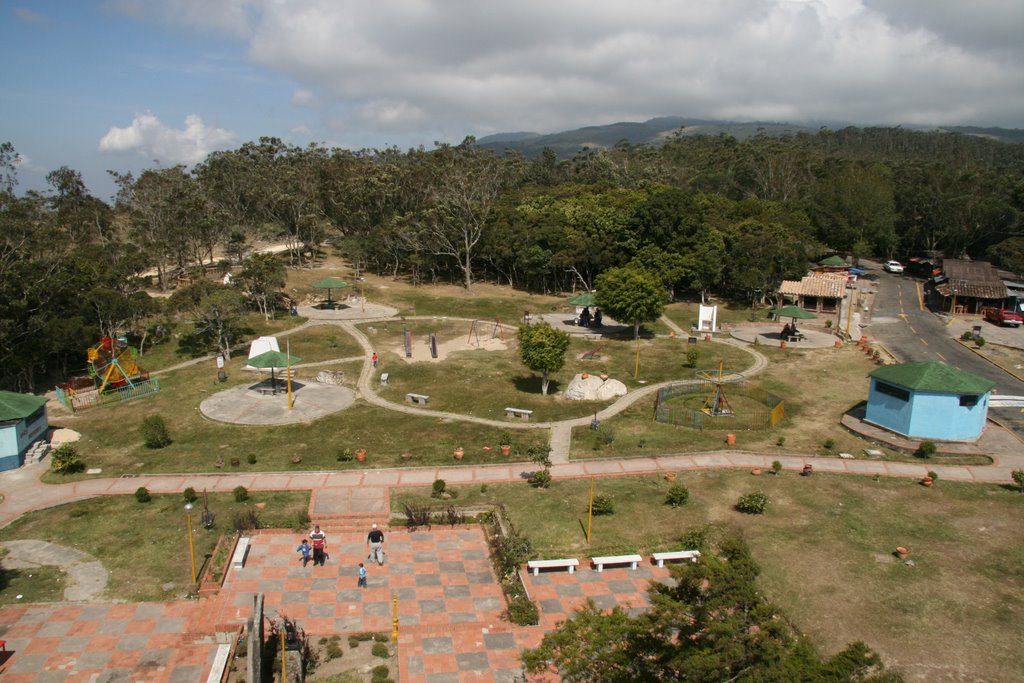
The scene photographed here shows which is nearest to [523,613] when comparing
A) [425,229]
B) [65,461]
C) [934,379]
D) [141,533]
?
[141,533]

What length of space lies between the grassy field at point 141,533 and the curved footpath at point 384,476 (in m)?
1.04

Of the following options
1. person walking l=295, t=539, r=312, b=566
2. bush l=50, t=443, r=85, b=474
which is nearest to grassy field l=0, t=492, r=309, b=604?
person walking l=295, t=539, r=312, b=566

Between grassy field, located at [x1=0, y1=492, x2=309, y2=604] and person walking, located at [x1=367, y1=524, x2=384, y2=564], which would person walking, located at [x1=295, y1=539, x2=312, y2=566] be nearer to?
person walking, located at [x1=367, y1=524, x2=384, y2=564]

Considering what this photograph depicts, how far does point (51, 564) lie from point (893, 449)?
4085 centimetres

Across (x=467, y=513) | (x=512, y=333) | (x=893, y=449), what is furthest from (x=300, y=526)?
(x=512, y=333)

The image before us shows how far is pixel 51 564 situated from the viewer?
25.4m

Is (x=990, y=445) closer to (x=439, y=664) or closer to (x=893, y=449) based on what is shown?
(x=893, y=449)

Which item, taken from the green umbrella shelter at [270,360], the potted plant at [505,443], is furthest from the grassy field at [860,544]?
the green umbrella shelter at [270,360]

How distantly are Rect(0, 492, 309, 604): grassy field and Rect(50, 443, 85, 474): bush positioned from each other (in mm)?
3815

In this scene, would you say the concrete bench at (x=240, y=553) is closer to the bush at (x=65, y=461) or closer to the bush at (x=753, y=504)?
the bush at (x=65, y=461)

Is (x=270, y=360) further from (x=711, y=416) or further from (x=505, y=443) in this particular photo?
(x=711, y=416)

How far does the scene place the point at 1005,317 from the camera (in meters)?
63.4

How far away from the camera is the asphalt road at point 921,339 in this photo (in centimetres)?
4641

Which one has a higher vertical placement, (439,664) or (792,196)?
(792,196)
